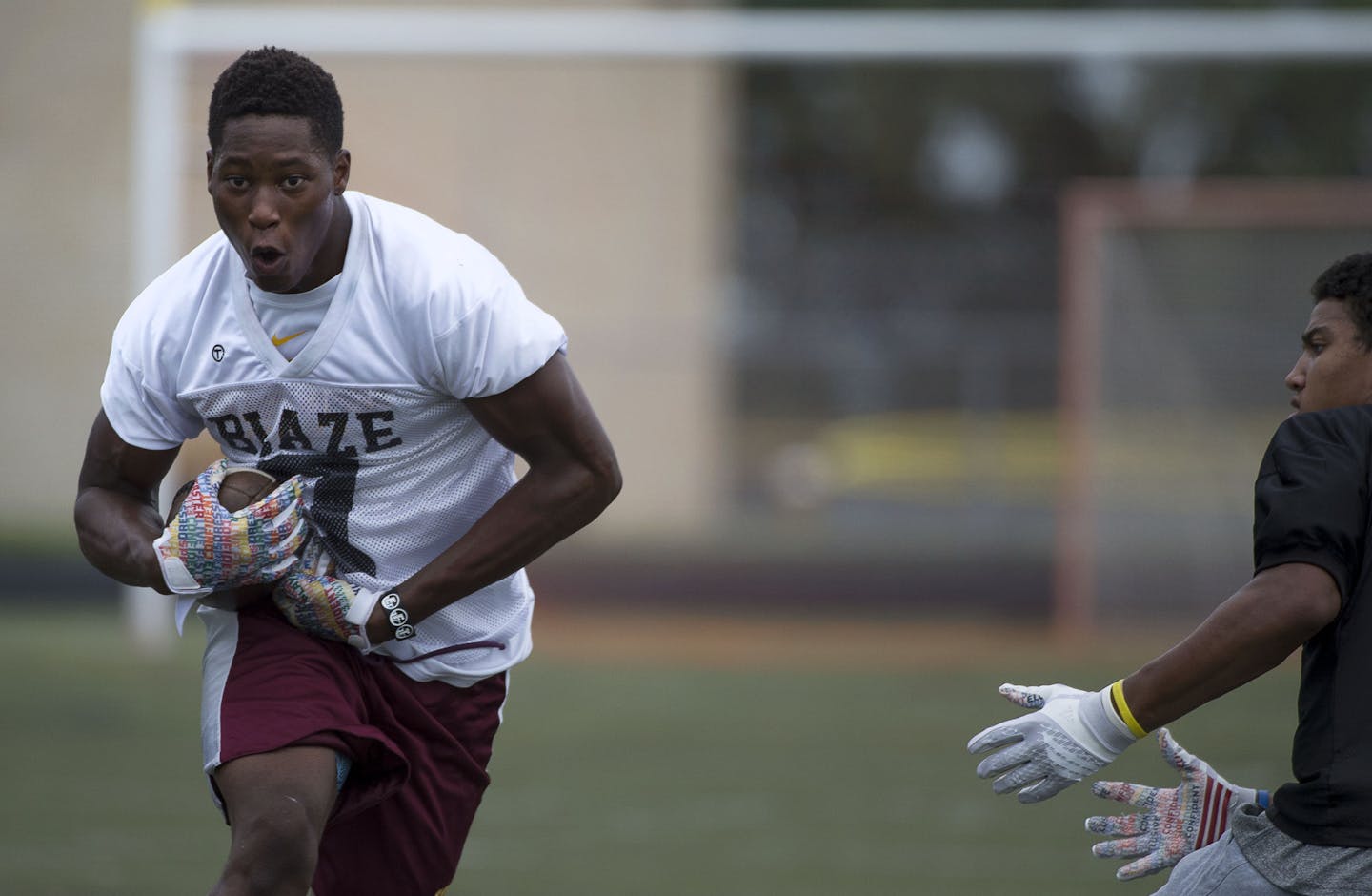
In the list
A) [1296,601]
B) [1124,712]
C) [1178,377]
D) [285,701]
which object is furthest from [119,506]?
[1178,377]

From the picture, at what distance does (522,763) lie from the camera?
814 cm

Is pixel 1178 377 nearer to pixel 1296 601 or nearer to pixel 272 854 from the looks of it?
pixel 1296 601

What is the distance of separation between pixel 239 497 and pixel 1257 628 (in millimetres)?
1948

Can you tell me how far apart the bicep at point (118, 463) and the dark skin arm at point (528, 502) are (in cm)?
59

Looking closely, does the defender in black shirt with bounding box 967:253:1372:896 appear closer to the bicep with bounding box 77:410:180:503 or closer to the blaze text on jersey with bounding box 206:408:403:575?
the blaze text on jersey with bounding box 206:408:403:575

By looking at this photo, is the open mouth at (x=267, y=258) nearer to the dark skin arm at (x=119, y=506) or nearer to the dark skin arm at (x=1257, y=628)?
the dark skin arm at (x=119, y=506)

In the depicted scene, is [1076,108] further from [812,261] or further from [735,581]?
[735,581]

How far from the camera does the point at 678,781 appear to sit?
7.73 m

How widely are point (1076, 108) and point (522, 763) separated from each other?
2297cm

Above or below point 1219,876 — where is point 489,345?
above

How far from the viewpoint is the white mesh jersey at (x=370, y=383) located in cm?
347

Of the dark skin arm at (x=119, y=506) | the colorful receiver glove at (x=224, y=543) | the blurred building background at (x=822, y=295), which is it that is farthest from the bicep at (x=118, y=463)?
the blurred building background at (x=822, y=295)

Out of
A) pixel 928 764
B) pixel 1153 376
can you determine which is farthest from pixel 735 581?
pixel 928 764

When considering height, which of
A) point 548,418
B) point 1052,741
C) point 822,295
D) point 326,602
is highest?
point 548,418
